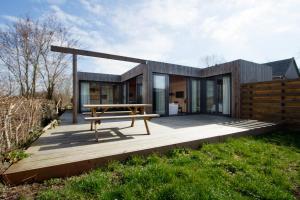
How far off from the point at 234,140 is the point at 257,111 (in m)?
3.53

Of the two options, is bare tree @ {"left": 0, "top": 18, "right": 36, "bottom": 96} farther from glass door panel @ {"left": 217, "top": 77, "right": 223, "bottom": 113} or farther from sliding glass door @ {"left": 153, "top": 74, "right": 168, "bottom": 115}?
glass door panel @ {"left": 217, "top": 77, "right": 223, "bottom": 113}

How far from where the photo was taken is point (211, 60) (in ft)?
88.0

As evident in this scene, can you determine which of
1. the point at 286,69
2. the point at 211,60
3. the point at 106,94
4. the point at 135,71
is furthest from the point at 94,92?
the point at 211,60

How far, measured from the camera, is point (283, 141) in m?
4.23

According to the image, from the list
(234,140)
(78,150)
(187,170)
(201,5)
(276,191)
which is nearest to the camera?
(276,191)

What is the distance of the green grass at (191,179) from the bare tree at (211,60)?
83.7 feet

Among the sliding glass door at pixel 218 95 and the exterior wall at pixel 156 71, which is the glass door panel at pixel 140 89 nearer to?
the exterior wall at pixel 156 71

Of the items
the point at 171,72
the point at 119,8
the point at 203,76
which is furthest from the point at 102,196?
the point at 203,76

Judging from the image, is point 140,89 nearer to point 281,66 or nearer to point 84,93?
point 84,93

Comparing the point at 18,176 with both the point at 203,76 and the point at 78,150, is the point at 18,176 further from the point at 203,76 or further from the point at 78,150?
the point at 203,76

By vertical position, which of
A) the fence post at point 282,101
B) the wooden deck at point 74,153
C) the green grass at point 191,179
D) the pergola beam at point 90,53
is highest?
the pergola beam at point 90,53

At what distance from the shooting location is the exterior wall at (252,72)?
7.45 meters

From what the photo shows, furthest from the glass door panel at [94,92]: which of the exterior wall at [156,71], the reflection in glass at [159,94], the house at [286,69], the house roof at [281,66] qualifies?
the house roof at [281,66]

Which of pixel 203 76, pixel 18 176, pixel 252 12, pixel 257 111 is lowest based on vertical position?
pixel 18 176
